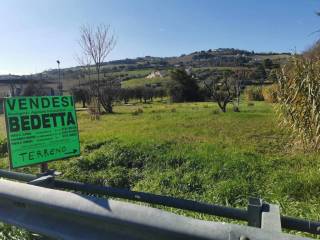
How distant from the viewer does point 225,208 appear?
8.49 feet

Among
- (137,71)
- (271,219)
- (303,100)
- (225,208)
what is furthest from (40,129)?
(137,71)

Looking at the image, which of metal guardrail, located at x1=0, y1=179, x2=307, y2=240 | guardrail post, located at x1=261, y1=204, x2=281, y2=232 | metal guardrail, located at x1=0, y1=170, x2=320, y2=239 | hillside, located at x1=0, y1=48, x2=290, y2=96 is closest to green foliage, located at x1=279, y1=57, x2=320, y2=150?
hillside, located at x1=0, y1=48, x2=290, y2=96

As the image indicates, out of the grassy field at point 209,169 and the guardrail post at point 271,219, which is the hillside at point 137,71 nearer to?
the grassy field at point 209,169

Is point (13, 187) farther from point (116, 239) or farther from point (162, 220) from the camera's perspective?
point (162, 220)

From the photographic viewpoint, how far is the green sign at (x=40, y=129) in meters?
3.25

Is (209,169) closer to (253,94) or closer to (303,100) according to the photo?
(303,100)

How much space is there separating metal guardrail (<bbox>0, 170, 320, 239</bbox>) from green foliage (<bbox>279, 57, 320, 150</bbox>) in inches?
164

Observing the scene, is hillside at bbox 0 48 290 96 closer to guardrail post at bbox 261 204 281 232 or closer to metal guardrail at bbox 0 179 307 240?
metal guardrail at bbox 0 179 307 240

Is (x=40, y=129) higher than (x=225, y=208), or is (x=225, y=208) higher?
(x=40, y=129)

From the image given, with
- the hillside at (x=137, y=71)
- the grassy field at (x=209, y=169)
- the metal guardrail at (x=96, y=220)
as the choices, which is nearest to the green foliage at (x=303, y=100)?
the grassy field at (x=209, y=169)

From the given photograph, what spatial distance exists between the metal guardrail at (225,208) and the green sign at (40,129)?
219 millimetres

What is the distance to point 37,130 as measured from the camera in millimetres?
3402

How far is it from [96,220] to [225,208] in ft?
2.84

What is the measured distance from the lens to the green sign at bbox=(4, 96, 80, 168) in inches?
128
